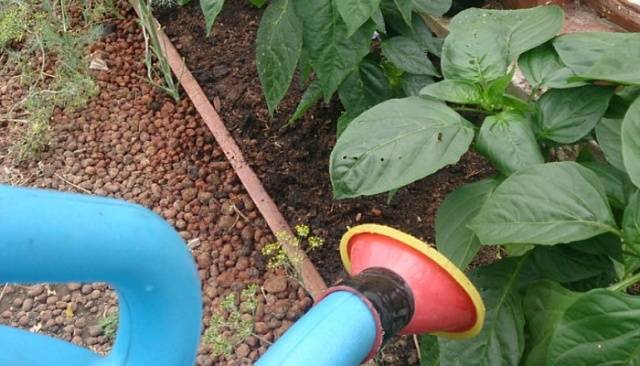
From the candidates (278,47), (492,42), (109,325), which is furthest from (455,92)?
(109,325)

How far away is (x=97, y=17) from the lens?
8.16 ft

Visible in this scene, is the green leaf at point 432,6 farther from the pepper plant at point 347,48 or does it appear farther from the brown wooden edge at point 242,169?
the brown wooden edge at point 242,169

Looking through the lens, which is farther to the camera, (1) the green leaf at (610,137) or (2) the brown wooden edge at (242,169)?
(2) the brown wooden edge at (242,169)

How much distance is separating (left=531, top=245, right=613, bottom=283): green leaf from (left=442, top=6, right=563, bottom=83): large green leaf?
306 mm

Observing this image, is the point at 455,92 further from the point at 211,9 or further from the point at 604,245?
the point at 211,9

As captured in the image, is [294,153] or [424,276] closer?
[424,276]

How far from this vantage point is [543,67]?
123 cm

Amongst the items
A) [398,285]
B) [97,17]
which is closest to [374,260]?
[398,285]

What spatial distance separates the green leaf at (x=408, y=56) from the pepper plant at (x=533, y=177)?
0.81 feet

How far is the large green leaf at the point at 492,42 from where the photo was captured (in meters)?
1.21

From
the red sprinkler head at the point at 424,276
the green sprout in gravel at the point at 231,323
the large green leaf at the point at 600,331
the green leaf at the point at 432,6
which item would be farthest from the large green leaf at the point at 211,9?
the large green leaf at the point at 600,331

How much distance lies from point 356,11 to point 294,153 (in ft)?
2.39

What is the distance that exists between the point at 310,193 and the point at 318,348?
119 cm

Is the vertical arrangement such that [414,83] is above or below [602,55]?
below
